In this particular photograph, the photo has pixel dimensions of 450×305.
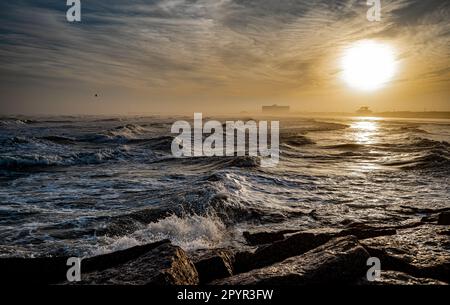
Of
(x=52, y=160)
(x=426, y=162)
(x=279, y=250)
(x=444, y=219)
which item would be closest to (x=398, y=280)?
(x=279, y=250)

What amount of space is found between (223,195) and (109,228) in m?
4.01

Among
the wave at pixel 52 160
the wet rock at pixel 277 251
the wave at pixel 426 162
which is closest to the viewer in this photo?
the wet rock at pixel 277 251

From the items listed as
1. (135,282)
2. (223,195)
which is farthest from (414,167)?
(135,282)

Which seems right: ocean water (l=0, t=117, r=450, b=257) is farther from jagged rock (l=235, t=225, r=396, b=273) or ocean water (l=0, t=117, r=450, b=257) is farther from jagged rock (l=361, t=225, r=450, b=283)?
jagged rock (l=361, t=225, r=450, b=283)

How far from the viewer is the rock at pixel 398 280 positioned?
391 cm

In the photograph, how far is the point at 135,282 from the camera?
13.0 ft

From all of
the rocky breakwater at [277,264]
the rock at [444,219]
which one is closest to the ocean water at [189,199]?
the rock at [444,219]

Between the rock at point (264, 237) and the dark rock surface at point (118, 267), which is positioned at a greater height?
the dark rock surface at point (118, 267)

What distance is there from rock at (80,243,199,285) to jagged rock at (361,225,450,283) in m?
2.63

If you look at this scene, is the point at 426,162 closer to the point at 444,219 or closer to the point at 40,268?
the point at 444,219

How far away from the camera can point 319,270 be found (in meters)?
4.12

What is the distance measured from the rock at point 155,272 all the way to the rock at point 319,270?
0.46m

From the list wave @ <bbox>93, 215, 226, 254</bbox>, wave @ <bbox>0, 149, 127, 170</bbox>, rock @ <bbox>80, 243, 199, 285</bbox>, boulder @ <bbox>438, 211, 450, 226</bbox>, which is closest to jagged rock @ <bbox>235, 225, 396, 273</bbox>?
rock @ <bbox>80, 243, 199, 285</bbox>

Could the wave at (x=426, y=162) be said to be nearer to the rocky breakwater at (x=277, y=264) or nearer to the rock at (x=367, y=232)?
the rock at (x=367, y=232)
